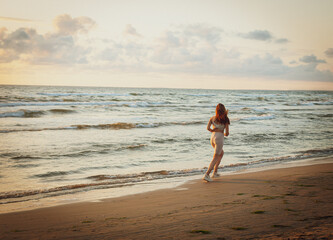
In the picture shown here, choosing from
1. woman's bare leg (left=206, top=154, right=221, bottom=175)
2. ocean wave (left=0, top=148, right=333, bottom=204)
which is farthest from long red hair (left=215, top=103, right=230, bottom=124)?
ocean wave (left=0, top=148, right=333, bottom=204)

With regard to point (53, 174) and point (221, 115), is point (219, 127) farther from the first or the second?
point (53, 174)

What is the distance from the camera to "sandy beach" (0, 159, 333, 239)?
343 cm

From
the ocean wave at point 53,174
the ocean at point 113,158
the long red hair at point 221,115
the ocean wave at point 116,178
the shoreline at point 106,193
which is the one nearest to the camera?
the shoreline at point 106,193

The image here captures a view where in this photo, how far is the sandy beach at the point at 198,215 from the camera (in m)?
3.43

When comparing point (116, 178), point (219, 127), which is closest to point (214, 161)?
point (219, 127)

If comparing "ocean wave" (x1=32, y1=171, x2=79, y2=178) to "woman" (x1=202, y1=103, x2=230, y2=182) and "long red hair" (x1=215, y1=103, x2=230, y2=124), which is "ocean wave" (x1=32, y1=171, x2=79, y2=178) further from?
"long red hair" (x1=215, y1=103, x2=230, y2=124)

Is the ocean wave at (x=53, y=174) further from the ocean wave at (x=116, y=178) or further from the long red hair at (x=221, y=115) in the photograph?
the long red hair at (x=221, y=115)

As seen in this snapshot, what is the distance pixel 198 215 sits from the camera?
13.5 feet

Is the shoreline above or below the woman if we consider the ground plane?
below

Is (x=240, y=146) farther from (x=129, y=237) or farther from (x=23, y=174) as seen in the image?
(x=129, y=237)

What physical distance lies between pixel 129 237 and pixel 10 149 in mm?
9048

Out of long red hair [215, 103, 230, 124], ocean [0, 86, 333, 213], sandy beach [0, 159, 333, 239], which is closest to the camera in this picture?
sandy beach [0, 159, 333, 239]

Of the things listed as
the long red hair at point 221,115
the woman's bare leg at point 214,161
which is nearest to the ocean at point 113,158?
the woman's bare leg at point 214,161

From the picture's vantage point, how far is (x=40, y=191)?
6.13 m
